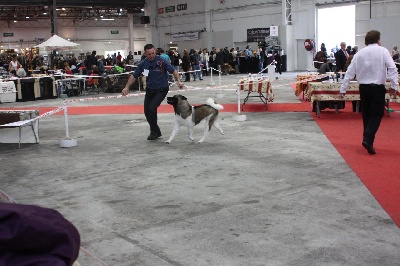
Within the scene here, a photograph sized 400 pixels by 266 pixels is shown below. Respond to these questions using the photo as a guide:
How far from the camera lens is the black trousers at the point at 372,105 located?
6945mm

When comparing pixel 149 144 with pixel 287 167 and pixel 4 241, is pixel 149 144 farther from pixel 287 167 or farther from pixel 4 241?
pixel 4 241

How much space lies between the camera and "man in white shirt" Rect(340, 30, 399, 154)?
6957 millimetres

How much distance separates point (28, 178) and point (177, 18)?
3551 centimetres

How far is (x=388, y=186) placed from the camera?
17.9 ft

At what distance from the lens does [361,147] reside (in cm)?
766

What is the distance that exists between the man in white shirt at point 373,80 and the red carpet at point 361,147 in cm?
37

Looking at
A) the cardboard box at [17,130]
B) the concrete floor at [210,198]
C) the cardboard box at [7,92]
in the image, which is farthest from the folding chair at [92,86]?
the cardboard box at [17,130]

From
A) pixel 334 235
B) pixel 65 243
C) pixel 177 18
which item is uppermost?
pixel 177 18

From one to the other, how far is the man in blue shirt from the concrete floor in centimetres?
48

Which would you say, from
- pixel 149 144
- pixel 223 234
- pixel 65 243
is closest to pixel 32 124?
pixel 149 144

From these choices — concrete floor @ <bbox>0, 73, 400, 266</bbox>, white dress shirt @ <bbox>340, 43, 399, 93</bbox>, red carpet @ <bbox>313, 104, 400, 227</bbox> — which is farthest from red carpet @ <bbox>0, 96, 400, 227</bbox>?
white dress shirt @ <bbox>340, 43, 399, 93</bbox>

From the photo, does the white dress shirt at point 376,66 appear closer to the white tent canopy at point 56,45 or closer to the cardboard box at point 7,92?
the cardboard box at point 7,92

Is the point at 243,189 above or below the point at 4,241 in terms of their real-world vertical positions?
below

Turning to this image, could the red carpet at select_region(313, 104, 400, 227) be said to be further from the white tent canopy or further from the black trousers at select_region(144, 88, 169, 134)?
the white tent canopy
